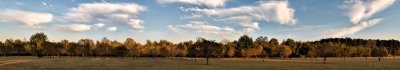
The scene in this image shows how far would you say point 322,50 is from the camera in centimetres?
16250

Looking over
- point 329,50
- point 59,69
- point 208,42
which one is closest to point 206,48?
point 208,42

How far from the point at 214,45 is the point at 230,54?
256 feet

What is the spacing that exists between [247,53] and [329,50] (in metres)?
44.6

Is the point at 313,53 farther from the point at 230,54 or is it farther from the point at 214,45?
the point at 214,45

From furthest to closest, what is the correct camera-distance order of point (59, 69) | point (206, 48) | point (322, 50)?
1. point (322, 50)
2. point (206, 48)
3. point (59, 69)

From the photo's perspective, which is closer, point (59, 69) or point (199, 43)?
point (59, 69)

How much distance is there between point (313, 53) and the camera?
641 ft

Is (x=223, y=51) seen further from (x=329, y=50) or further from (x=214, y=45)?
(x=214, y=45)

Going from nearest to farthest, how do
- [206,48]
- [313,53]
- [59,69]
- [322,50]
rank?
1. [59,69]
2. [206,48]
3. [322,50]
4. [313,53]

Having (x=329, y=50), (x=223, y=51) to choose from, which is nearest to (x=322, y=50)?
(x=329, y=50)

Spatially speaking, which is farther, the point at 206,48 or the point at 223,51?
the point at 223,51

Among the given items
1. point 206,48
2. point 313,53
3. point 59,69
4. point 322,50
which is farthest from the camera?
point 313,53

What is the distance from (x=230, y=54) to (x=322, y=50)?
5002 centimetres

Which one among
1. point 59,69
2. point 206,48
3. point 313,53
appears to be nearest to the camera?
point 59,69
